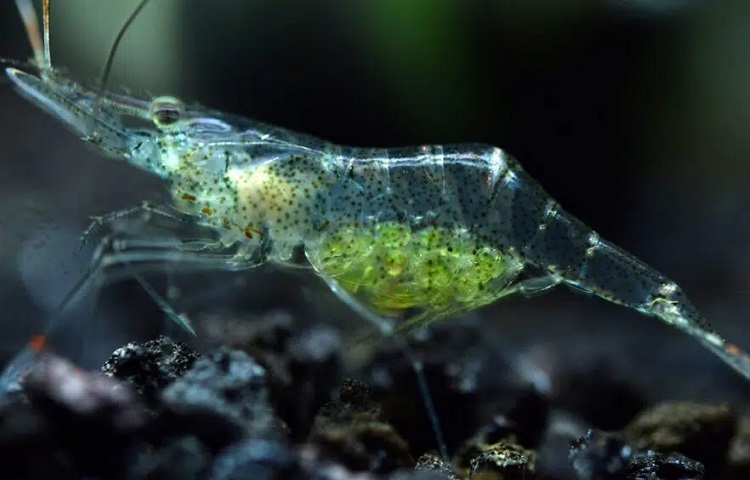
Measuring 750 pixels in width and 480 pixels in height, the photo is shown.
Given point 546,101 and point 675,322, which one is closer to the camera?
point 675,322

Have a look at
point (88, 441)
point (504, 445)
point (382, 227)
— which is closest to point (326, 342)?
point (382, 227)

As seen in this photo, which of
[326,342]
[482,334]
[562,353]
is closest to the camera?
[326,342]

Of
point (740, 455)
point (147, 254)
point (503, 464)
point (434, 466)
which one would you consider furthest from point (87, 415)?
point (740, 455)

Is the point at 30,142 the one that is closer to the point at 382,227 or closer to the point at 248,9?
the point at 248,9

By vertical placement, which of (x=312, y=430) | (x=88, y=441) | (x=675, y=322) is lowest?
(x=88, y=441)

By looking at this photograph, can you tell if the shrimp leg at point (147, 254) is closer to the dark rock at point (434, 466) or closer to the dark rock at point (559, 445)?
the dark rock at point (434, 466)

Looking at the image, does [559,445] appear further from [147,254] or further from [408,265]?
[147,254]

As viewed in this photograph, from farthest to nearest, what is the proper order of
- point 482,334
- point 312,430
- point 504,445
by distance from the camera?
point 482,334, point 504,445, point 312,430
